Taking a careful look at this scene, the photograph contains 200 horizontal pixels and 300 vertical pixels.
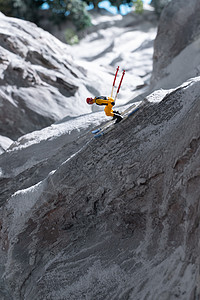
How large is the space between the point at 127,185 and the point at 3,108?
6.58m

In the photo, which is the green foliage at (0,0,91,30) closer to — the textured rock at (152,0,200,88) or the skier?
the textured rock at (152,0,200,88)

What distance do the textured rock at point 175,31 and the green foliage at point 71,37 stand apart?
18.5m

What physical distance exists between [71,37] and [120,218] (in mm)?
25404

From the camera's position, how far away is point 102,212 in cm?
551

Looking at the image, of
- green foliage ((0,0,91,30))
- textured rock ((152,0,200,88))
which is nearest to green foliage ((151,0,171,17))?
green foliage ((0,0,91,30))

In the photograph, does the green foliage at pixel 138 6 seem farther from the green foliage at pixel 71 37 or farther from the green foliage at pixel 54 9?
the green foliage at pixel 71 37

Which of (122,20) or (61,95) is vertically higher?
(122,20)

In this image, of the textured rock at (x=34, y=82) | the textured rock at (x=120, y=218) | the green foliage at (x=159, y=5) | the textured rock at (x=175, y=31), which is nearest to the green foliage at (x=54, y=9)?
the green foliage at (x=159, y=5)

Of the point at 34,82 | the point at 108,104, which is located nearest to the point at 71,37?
the point at 34,82

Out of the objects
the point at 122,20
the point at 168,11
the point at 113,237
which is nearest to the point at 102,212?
the point at 113,237

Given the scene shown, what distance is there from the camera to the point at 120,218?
17.6ft

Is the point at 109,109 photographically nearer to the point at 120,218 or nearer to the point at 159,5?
the point at 120,218

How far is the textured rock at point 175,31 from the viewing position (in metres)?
9.95

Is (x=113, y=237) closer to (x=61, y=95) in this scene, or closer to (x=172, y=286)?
(x=172, y=286)
